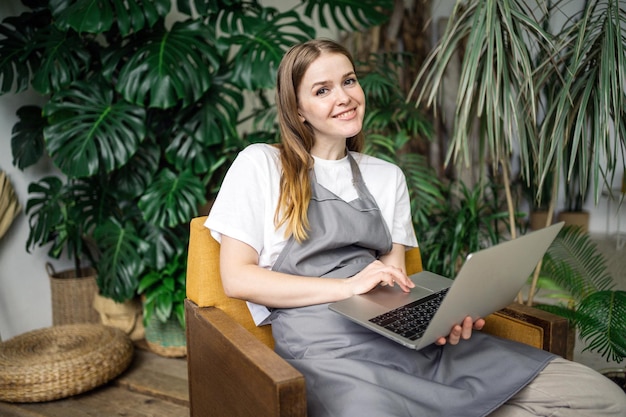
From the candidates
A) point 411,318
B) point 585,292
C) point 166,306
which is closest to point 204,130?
point 166,306

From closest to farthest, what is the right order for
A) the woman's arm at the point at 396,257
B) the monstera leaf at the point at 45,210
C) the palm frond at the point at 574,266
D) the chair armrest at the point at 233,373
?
the chair armrest at the point at 233,373 < the woman's arm at the point at 396,257 < the palm frond at the point at 574,266 < the monstera leaf at the point at 45,210

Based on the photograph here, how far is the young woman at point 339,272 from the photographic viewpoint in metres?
1.15

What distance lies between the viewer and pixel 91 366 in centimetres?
229

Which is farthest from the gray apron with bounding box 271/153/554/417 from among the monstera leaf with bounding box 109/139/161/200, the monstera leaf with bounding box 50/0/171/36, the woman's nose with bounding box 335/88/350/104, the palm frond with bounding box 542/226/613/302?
the monstera leaf with bounding box 109/139/161/200

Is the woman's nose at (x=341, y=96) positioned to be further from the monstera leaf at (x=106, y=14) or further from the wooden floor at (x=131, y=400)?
the wooden floor at (x=131, y=400)

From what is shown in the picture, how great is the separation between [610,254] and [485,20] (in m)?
3.44

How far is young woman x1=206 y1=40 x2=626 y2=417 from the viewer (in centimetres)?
115

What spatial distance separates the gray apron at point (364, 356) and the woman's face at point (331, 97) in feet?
0.54

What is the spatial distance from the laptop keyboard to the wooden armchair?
24cm

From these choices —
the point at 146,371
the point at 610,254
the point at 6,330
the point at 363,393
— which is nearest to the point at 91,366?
the point at 146,371

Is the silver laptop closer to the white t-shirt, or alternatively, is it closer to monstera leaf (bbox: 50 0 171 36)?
the white t-shirt

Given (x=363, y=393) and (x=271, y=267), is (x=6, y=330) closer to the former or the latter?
(x=271, y=267)

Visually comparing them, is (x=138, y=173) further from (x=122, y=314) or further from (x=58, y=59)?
(x=122, y=314)

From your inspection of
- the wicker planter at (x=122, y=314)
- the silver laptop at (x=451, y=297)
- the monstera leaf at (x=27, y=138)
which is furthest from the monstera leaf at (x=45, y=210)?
the silver laptop at (x=451, y=297)
